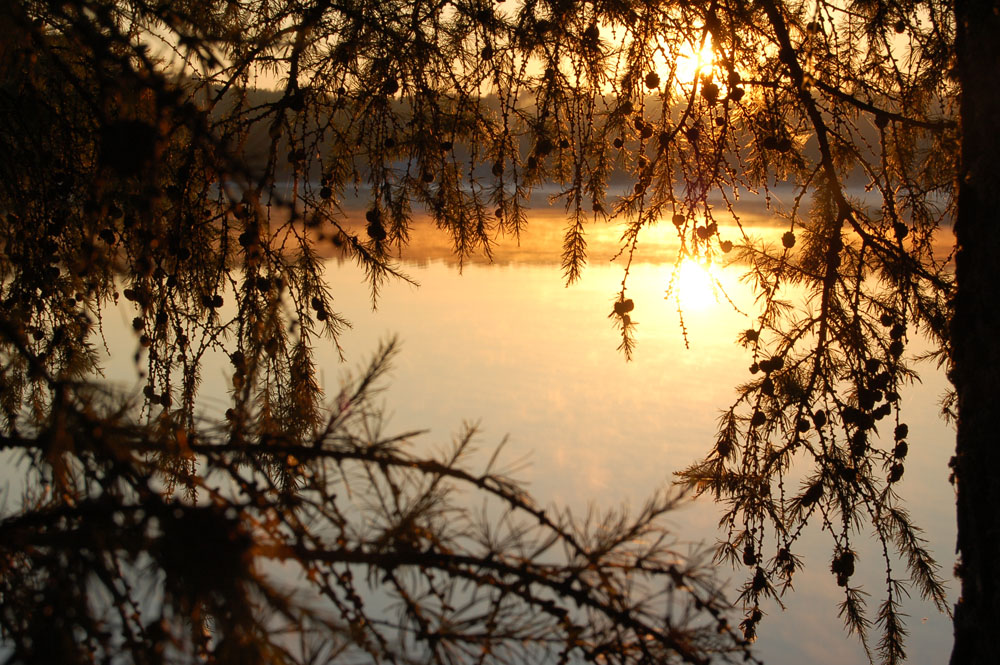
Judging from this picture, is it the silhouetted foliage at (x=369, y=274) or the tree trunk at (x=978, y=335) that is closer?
the silhouetted foliage at (x=369, y=274)

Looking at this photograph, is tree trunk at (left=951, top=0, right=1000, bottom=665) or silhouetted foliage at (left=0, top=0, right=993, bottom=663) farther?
tree trunk at (left=951, top=0, right=1000, bottom=665)

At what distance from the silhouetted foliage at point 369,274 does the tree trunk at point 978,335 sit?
0.10 meters

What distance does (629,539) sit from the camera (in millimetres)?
768

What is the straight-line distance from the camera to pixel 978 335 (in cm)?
109

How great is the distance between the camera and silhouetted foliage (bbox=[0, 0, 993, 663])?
675 millimetres

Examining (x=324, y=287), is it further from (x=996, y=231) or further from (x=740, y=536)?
(x=996, y=231)

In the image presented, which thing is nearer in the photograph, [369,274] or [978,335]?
[978,335]

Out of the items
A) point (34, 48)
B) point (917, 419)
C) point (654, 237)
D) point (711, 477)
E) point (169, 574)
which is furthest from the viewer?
point (654, 237)

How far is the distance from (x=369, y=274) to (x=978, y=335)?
102cm

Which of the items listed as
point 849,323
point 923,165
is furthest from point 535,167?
point 923,165

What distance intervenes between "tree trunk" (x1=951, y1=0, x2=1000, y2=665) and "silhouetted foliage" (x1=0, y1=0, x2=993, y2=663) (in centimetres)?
10

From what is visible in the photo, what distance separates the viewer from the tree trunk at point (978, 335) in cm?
106

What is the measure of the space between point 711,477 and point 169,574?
1.03 m

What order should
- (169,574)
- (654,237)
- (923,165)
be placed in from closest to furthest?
(169,574) → (923,165) → (654,237)
